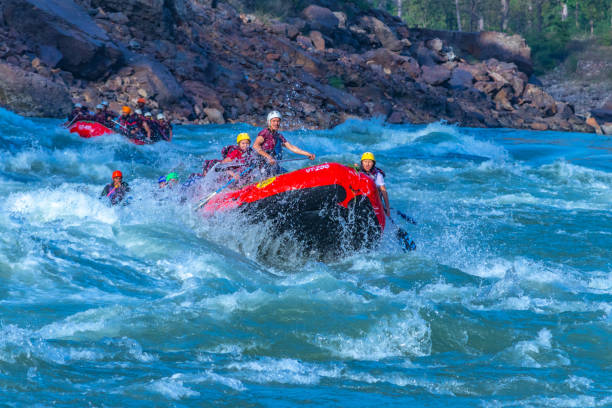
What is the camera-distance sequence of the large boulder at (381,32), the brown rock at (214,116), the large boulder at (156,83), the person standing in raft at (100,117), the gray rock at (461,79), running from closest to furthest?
the person standing in raft at (100,117), the large boulder at (156,83), the brown rock at (214,116), the gray rock at (461,79), the large boulder at (381,32)

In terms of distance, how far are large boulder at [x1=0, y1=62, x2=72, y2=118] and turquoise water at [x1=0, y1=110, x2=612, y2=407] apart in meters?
7.58

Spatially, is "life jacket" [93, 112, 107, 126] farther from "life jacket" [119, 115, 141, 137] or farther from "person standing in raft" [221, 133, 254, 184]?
"person standing in raft" [221, 133, 254, 184]

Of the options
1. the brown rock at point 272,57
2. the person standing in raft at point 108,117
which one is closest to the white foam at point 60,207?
the person standing in raft at point 108,117

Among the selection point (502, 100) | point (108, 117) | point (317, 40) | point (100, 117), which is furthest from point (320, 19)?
point (100, 117)

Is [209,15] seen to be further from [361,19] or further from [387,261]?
[387,261]

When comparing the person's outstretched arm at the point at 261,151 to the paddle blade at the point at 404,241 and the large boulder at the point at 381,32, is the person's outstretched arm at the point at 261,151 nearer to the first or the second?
the paddle blade at the point at 404,241

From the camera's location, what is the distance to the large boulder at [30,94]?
64.6ft

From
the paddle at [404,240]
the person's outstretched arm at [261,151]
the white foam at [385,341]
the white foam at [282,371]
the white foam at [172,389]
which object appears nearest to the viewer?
the white foam at [172,389]

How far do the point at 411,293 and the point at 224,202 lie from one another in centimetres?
319

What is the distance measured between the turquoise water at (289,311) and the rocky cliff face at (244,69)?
11562 millimetres

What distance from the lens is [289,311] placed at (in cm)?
642

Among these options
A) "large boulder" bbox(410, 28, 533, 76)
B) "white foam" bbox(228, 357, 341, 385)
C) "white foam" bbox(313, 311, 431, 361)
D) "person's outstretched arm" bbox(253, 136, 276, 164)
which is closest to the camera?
"white foam" bbox(228, 357, 341, 385)

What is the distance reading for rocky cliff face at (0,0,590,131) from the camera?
23.9 m

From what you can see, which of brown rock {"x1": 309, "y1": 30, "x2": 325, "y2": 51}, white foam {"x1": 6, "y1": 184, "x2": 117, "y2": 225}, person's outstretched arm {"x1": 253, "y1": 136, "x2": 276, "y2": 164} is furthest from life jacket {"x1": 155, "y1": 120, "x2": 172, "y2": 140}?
brown rock {"x1": 309, "y1": 30, "x2": 325, "y2": 51}
